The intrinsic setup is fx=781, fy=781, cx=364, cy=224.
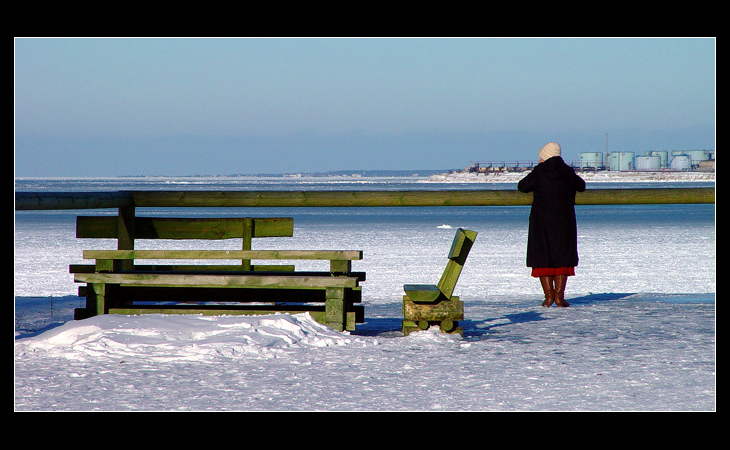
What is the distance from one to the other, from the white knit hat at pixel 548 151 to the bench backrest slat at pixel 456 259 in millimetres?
1770

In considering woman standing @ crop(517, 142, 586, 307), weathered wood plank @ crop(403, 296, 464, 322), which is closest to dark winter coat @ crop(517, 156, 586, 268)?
woman standing @ crop(517, 142, 586, 307)

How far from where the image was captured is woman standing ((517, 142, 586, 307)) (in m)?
5.99

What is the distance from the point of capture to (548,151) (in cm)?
608

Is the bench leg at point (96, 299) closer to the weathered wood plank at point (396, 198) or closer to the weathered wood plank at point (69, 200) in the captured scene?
the weathered wood plank at point (69, 200)

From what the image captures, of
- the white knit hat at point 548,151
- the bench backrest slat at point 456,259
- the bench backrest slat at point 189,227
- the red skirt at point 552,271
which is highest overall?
the white knit hat at point 548,151

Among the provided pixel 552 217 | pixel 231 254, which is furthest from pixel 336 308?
pixel 552 217

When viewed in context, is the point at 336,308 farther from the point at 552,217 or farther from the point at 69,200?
the point at 552,217

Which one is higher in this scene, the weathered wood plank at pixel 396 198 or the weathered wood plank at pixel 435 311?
the weathered wood plank at pixel 396 198

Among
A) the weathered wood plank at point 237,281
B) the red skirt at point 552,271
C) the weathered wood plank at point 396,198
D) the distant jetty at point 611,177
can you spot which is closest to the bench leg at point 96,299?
the weathered wood plank at point 237,281

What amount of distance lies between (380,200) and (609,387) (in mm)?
2966

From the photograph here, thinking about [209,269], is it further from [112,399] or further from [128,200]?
[112,399]

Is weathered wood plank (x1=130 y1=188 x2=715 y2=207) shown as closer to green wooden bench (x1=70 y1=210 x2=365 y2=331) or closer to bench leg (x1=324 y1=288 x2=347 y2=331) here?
green wooden bench (x1=70 y1=210 x2=365 y2=331)

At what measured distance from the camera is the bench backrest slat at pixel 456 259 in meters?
4.50

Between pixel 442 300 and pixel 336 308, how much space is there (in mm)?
645
